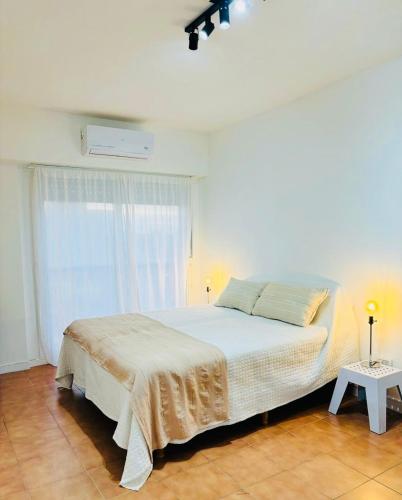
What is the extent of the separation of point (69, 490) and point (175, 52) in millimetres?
2734

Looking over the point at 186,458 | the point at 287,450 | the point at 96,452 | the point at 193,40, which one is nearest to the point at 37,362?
the point at 96,452

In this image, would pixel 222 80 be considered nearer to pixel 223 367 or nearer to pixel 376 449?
pixel 223 367

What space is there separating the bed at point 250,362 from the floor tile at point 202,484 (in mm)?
177

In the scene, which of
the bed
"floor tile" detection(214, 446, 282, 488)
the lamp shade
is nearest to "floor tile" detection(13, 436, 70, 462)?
the bed

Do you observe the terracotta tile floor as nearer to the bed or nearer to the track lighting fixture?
the bed

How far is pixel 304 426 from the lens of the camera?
278 cm

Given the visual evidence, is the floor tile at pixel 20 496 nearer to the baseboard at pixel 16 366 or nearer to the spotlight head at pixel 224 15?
the baseboard at pixel 16 366

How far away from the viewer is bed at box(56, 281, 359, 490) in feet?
7.33

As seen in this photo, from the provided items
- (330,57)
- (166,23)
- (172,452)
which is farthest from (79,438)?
(330,57)

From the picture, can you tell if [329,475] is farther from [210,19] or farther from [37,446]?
[210,19]

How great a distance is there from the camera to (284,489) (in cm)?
210

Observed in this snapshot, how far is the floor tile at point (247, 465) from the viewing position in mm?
2201

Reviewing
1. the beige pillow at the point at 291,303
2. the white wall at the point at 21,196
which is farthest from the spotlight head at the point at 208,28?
the white wall at the point at 21,196

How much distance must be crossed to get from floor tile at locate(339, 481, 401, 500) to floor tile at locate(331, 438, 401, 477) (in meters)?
0.11
